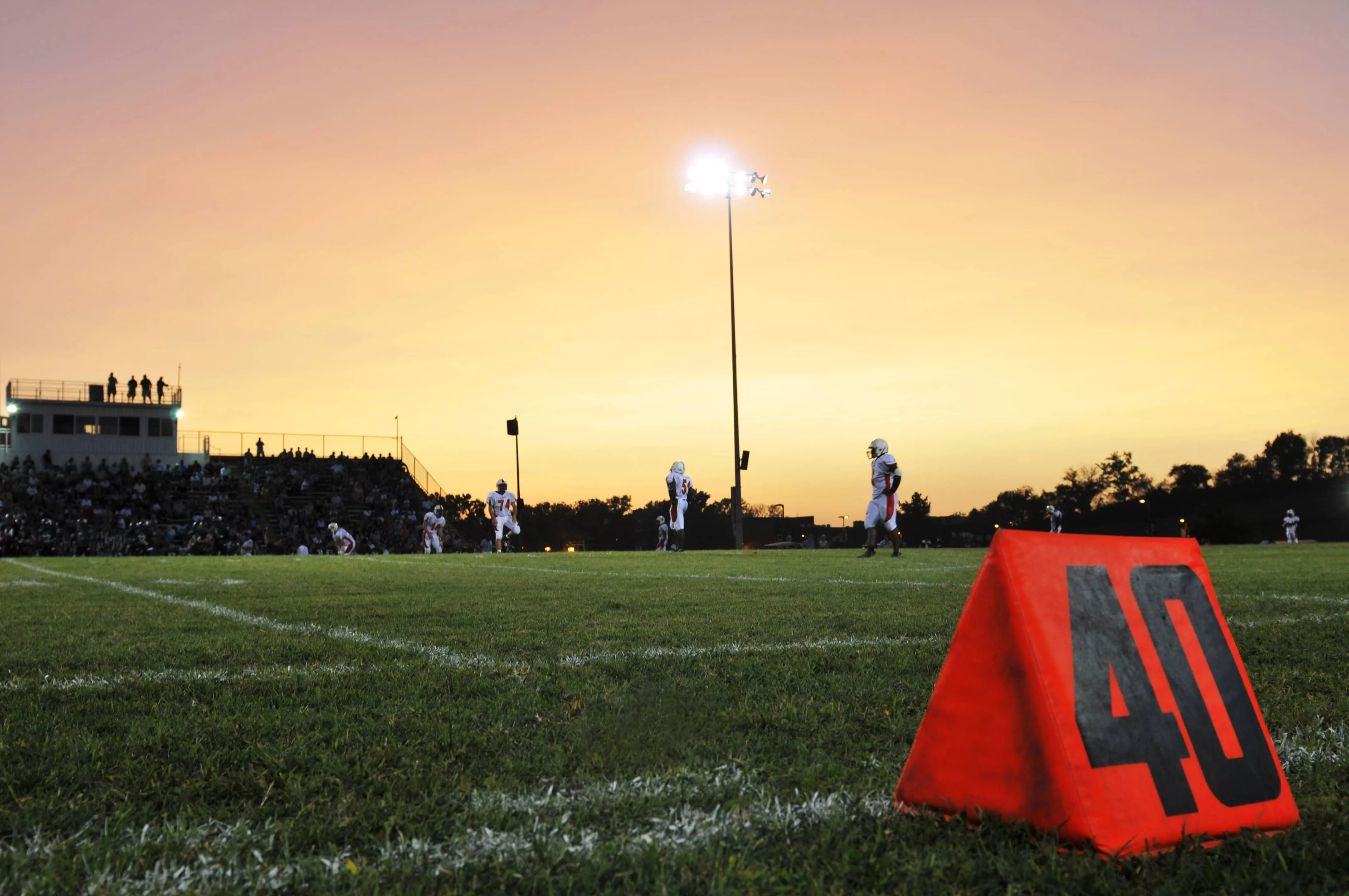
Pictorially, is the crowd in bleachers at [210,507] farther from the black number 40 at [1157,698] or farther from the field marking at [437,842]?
the black number 40 at [1157,698]

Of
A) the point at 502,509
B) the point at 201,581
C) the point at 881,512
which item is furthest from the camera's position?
the point at 502,509

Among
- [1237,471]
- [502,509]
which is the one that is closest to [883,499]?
[502,509]

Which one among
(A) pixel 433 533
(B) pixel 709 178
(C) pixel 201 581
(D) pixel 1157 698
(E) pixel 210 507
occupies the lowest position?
(C) pixel 201 581

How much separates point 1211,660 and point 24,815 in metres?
2.43

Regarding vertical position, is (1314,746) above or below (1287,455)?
below

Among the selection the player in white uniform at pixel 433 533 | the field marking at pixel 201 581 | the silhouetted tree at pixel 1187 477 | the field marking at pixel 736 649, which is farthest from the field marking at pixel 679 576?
the silhouetted tree at pixel 1187 477

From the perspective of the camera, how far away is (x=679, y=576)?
10.2 metres

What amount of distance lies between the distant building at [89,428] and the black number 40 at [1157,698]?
50.9 meters

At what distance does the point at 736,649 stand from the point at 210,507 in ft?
136

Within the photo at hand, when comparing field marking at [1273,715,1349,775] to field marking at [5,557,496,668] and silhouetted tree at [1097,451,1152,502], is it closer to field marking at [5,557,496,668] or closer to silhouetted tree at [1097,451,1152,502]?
field marking at [5,557,496,668]

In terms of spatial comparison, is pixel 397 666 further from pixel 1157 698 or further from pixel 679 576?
pixel 679 576

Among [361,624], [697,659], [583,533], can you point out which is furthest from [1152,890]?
[583,533]

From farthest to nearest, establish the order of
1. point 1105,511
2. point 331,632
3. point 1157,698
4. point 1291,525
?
point 1105,511 → point 1291,525 → point 331,632 → point 1157,698

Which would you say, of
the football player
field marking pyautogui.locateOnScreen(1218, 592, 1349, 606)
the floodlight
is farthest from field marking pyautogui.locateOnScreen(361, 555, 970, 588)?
the football player
